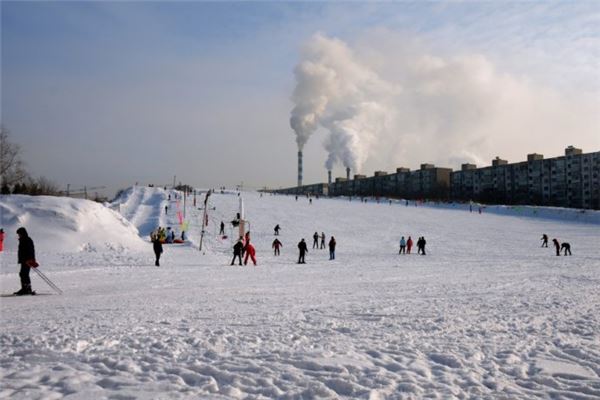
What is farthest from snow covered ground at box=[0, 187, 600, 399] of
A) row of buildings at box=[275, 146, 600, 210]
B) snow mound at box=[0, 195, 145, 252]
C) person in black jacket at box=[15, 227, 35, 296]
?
row of buildings at box=[275, 146, 600, 210]

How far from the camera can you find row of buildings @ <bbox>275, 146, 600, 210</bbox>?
97.9 m

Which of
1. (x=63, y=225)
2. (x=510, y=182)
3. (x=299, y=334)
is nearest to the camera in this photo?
(x=299, y=334)

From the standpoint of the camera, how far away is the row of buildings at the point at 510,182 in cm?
9794

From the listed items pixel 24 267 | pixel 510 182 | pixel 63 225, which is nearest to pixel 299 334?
pixel 24 267

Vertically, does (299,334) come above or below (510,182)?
below

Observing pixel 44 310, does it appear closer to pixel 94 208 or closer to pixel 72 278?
pixel 72 278

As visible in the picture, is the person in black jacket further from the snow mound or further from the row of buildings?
the row of buildings

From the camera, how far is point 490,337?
682 cm

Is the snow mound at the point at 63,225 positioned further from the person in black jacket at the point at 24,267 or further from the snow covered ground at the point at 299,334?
the person in black jacket at the point at 24,267

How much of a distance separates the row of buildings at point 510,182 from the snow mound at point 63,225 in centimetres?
9612

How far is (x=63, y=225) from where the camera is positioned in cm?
2333

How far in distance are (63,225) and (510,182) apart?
11513 centimetres

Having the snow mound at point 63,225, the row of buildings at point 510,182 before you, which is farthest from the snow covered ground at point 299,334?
the row of buildings at point 510,182

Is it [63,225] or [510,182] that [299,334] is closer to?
[63,225]
